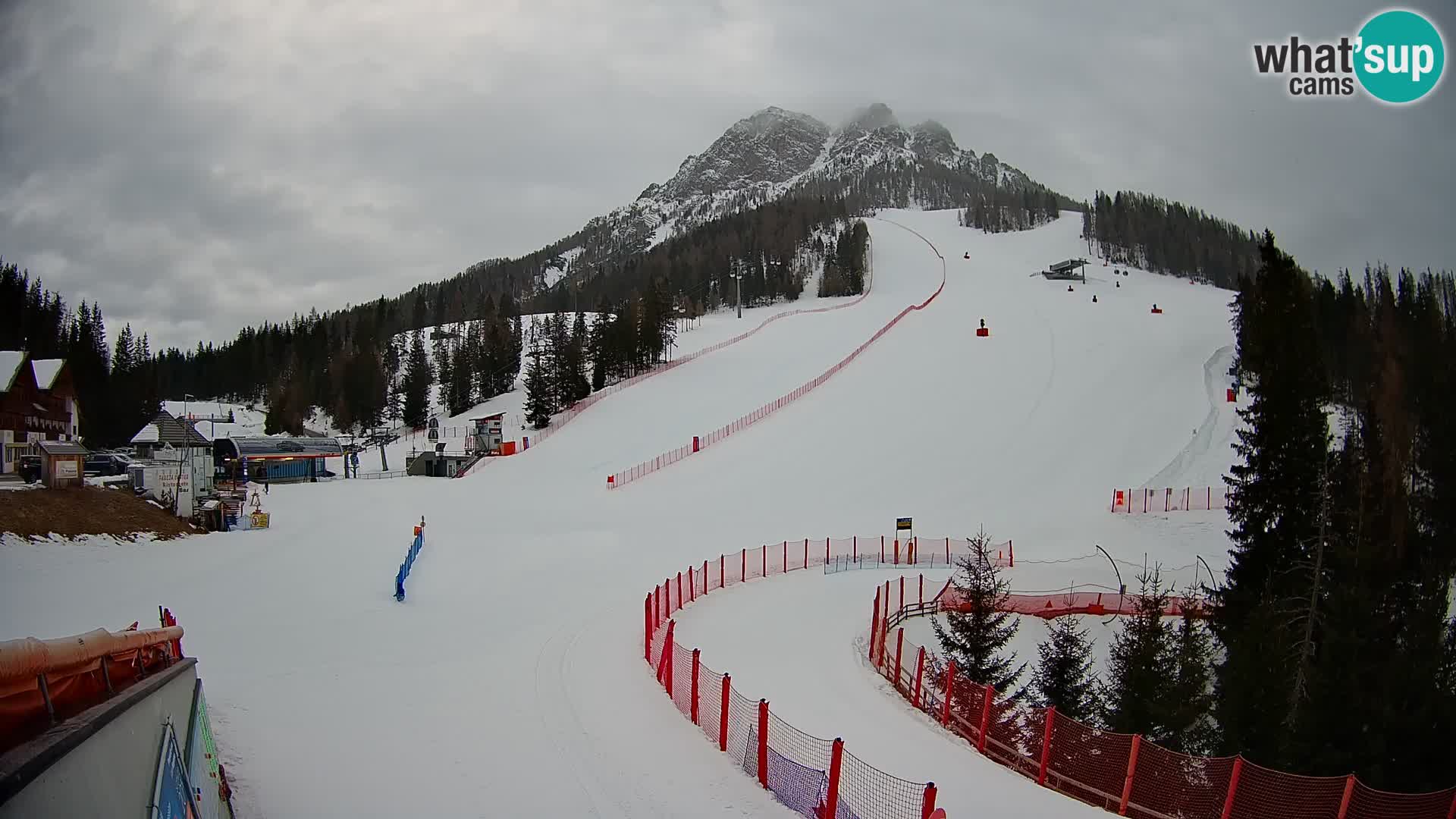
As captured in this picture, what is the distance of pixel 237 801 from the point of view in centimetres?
847

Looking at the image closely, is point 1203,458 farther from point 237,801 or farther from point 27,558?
point 27,558

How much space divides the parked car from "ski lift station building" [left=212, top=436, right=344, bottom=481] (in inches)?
216

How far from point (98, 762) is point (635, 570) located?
22.8 meters

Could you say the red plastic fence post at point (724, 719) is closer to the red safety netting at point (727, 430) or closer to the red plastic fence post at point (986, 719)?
the red plastic fence post at point (986, 719)

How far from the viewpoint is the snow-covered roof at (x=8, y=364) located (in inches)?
1357

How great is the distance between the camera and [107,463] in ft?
172

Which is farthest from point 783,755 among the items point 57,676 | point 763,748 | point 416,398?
point 416,398

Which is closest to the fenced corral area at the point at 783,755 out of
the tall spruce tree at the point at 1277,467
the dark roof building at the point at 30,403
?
the tall spruce tree at the point at 1277,467

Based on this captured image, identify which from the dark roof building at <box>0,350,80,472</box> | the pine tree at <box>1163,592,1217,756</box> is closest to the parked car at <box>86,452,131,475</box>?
the dark roof building at <box>0,350,80,472</box>

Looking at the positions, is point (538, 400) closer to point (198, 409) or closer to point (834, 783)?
point (198, 409)

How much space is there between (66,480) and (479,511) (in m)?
15.0

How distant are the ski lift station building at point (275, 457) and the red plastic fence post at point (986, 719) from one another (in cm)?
5099

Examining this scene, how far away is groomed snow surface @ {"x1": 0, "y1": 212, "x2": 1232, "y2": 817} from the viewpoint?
10.4 m

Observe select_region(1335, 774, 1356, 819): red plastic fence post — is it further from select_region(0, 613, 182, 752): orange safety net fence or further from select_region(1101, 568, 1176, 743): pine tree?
select_region(0, 613, 182, 752): orange safety net fence
